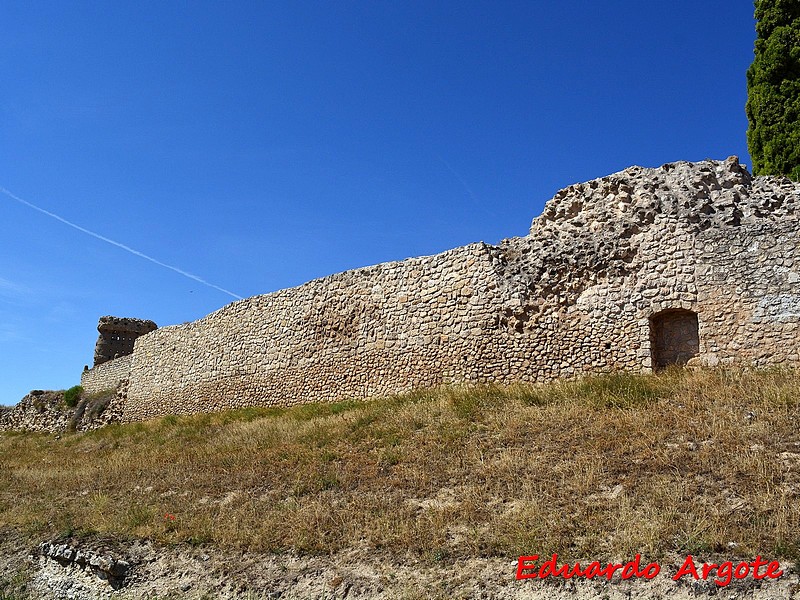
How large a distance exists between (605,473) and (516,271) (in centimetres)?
575

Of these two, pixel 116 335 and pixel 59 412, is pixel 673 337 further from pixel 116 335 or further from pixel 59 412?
pixel 116 335

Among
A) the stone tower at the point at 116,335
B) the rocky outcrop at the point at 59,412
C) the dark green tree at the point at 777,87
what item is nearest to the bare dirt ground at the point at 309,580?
the dark green tree at the point at 777,87

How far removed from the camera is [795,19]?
13000 mm

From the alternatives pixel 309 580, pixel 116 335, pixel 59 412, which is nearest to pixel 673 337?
pixel 309 580

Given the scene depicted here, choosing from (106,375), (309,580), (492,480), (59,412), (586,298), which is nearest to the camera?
(309,580)

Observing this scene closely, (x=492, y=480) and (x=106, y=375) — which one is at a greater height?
(x=106, y=375)

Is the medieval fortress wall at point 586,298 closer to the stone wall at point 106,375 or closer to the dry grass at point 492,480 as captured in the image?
the dry grass at point 492,480

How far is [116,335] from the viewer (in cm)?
2708

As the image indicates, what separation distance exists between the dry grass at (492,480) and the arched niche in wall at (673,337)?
76 cm

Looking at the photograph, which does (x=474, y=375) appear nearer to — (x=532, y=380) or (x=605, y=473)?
(x=532, y=380)

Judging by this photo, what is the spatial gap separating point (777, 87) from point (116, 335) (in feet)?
82.7

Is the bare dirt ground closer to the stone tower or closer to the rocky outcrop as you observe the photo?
the rocky outcrop

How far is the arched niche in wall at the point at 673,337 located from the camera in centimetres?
983

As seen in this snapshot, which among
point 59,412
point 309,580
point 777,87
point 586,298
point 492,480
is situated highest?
point 777,87
